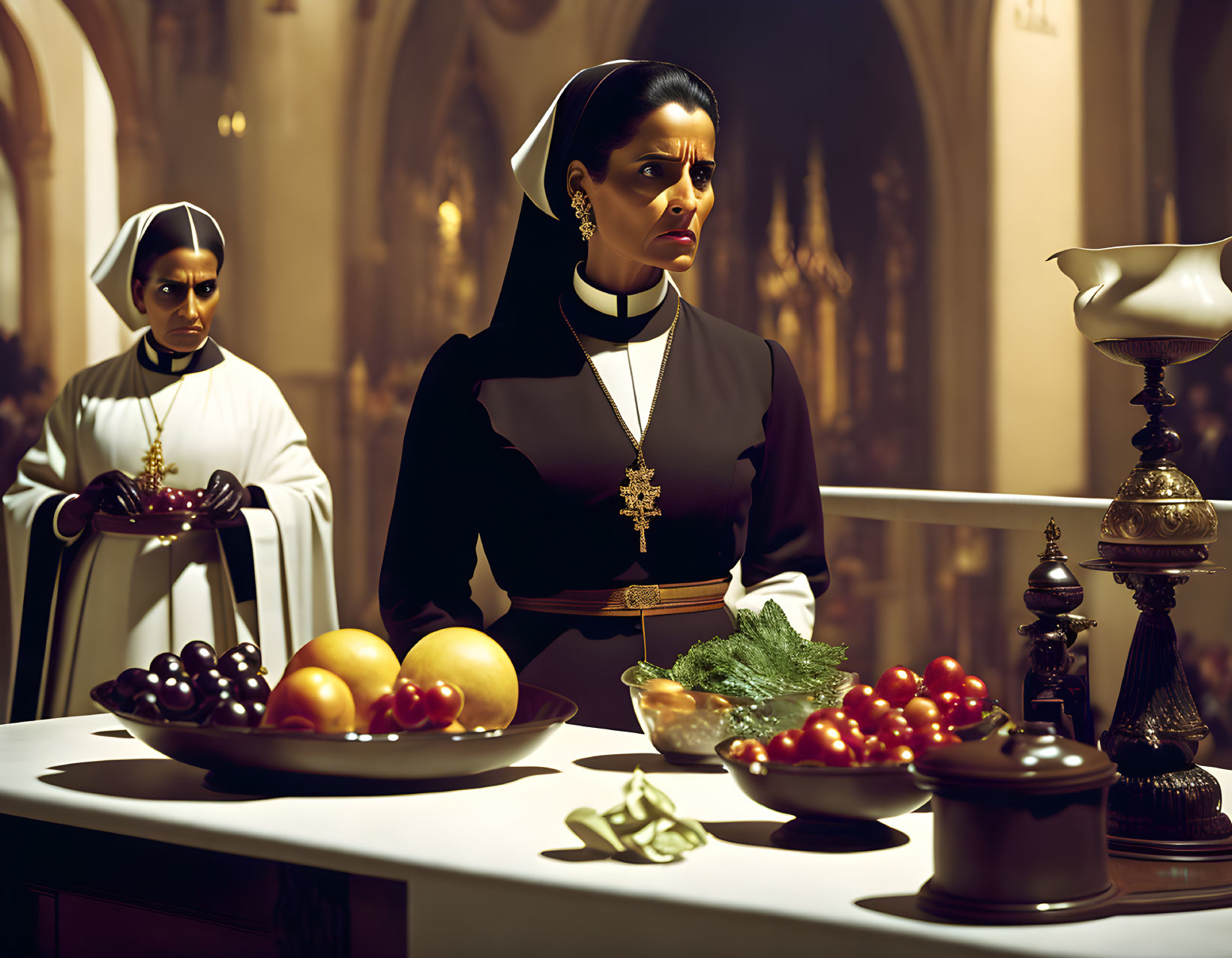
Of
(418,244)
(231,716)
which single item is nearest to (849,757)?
(231,716)

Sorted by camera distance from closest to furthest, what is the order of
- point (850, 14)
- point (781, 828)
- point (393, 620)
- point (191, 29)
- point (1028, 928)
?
point (1028, 928)
point (781, 828)
point (393, 620)
point (850, 14)
point (191, 29)

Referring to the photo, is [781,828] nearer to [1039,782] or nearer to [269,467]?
[1039,782]

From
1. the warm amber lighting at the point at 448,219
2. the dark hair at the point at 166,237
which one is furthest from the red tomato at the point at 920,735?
the warm amber lighting at the point at 448,219

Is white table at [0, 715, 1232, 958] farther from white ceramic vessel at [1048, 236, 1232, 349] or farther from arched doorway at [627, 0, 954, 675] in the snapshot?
arched doorway at [627, 0, 954, 675]

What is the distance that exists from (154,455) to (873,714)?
10.7 feet

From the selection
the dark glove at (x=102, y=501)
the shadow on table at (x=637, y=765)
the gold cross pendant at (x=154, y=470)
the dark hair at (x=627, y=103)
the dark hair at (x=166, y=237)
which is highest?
the dark hair at (x=166, y=237)

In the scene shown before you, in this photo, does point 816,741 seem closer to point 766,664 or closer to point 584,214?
point 766,664

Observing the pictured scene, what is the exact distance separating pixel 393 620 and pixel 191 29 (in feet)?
Answer: 18.2

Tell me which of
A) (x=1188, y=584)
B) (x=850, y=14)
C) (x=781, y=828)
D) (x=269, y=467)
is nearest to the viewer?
(x=781, y=828)

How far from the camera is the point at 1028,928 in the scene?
4.18ft

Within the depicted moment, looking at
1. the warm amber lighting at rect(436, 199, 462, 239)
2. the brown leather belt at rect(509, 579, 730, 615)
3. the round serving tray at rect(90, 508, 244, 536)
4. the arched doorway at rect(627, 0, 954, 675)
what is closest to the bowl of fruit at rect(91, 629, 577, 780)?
the brown leather belt at rect(509, 579, 730, 615)

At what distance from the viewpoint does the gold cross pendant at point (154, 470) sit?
4355mm

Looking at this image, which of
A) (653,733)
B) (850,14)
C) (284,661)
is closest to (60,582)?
(284,661)

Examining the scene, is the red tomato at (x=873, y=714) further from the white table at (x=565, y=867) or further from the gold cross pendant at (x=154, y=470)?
the gold cross pendant at (x=154, y=470)
